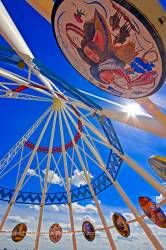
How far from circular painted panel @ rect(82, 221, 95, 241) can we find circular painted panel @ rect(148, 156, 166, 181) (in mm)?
16769

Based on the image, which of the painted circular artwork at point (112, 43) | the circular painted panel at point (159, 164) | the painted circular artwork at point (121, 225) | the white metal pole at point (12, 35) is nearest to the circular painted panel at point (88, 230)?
the painted circular artwork at point (121, 225)

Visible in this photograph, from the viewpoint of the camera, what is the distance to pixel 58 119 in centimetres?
2994

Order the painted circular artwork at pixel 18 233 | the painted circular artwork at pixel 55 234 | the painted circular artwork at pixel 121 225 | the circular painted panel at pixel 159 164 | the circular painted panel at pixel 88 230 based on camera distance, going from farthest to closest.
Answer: the painted circular artwork at pixel 55 234
the painted circular artwork at pixel 18 233
the circular painted panel at pixel 88 230
the painted circular artwork at pixel 121 225
the circular painted panel at pixel 159 164

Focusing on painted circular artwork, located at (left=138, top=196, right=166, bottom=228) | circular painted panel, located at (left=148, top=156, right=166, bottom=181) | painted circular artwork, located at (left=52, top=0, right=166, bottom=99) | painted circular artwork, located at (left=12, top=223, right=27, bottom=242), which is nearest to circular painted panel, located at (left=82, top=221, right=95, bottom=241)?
painted circular artwork, located at (left=12, top=223, right=27, bottom=242)

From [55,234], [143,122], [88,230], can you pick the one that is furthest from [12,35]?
[55,234]

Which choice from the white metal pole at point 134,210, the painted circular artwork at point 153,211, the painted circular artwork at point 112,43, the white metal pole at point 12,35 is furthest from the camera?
the white metal pole at point 134,210

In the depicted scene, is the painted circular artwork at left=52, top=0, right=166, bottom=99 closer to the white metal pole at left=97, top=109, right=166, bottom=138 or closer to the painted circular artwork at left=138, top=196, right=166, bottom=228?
the white metal pole at left=97, top=109, right=166, bottom=138

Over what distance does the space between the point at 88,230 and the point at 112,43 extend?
1006 inches

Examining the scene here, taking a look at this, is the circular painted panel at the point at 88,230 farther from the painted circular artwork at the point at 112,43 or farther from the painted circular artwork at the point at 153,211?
the painted circular artwork at the point at 112,43

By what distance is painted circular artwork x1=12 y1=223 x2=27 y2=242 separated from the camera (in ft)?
106

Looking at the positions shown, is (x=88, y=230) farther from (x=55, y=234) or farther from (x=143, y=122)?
(x=143, y=122)

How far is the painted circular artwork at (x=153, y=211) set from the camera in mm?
18625

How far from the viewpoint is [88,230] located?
31484 mm

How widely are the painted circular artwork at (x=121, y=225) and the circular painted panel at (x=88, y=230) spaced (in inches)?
252
